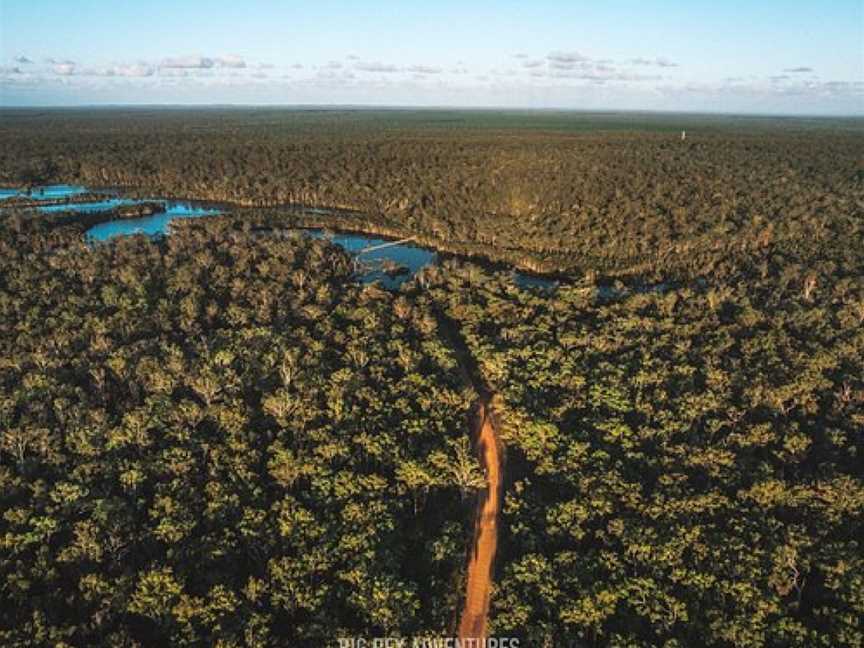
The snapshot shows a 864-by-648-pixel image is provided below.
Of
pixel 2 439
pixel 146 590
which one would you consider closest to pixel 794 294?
pixel 146 590

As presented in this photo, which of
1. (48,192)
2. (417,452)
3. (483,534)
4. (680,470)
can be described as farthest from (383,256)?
(48,192)

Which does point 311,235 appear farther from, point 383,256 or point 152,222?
point 152,222

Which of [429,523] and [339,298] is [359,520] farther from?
[339,298]

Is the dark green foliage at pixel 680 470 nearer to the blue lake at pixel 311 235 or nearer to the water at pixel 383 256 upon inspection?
the blue lake at pixel 311 235

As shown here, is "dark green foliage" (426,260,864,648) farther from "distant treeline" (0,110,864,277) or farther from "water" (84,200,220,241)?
"water" (84,200,220,241)

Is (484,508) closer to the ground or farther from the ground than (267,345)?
closer to the ground

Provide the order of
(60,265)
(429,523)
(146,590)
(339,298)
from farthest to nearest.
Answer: (60,265) < (339,298) < (429,523) < (146,590)
